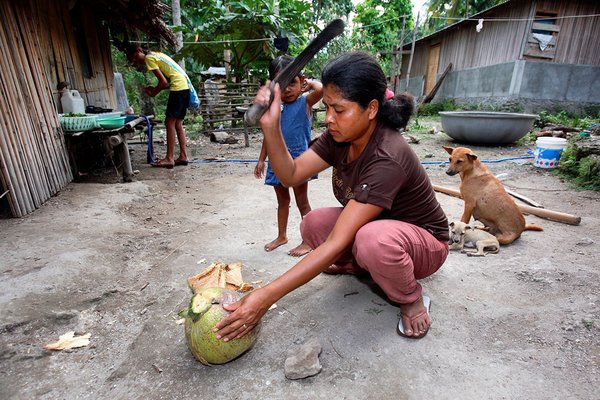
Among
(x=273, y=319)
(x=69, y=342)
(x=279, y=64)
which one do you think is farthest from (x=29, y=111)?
(x=273, y=319)

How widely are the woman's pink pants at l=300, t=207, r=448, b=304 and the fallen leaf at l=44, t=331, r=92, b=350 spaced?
1499mm

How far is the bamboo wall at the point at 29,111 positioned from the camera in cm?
322

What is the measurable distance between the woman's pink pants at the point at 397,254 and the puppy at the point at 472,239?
0.98 m

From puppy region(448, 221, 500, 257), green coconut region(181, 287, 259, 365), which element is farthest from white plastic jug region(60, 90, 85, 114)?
puppy region(448, 221, 500, 257)

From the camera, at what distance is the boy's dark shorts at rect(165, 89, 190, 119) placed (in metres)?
5.61

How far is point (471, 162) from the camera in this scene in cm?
312

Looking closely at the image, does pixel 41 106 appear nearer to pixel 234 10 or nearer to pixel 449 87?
pixel 234 10

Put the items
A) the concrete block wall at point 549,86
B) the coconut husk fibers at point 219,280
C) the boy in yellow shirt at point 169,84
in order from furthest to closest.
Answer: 1. the concrete block wall at point 549,86
2. the boy in yellow shirt at point 169,84
3. the coconut husk fibers at point 219,280

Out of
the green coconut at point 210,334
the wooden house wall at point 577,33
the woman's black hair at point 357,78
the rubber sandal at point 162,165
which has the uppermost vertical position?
the wooden house wall at point 577,33

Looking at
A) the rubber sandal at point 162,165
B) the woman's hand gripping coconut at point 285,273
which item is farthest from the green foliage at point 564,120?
the woman's hand gripping coconut at point 285,273

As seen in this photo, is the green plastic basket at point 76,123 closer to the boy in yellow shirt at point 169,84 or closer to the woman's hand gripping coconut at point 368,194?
the boy in yellow shirt at point 169,84

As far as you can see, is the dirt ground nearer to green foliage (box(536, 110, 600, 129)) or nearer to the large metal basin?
the large metal basin

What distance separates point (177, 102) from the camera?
5629 millimetres

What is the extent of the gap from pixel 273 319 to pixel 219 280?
18.2 inches
